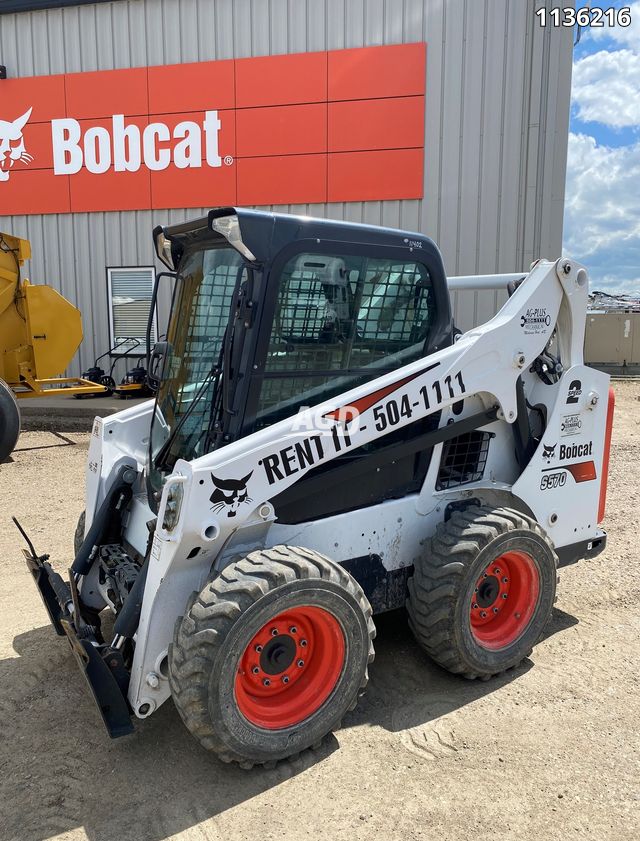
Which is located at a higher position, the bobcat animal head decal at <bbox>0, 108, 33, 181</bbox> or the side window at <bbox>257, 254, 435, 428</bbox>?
the bobcat animal head decal at <bbox>0, 108, 33, 181</bbox>

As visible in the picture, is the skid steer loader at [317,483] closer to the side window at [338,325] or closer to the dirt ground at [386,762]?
the side window at [338,325]

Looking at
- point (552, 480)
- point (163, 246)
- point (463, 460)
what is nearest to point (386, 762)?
point (463, 460)

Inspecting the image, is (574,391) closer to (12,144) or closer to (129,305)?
(129,305)

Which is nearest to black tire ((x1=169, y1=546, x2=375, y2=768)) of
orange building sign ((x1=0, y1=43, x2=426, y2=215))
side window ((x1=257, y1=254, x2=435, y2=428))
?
side window ((x1=257, y1=254, x2=435, y2=428))

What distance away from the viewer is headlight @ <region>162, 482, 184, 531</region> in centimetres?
268

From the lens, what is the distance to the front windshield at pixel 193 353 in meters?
3.21

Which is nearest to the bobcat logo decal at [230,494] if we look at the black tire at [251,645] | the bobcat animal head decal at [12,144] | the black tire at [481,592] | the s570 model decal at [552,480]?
the black tire at [251,645]

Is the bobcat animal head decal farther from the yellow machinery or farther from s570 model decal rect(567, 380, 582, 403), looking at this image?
s570 model decal rect(567, 380, 582, 403)

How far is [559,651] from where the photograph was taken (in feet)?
12.4

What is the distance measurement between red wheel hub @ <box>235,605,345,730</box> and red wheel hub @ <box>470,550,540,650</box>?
94cm

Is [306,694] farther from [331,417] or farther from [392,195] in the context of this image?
[392,195]

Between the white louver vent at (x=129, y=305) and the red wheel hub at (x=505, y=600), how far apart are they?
9177mm

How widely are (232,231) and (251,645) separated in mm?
1770

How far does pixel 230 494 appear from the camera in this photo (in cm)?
275
